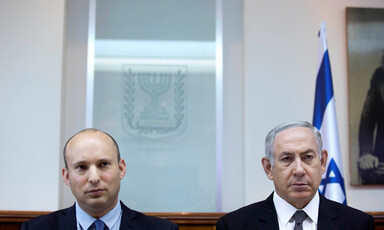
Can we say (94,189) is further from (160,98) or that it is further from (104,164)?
(160,98)

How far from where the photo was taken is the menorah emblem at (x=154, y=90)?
5152 millimetres

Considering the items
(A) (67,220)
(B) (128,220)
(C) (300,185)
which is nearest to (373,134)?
(C) (300,185)

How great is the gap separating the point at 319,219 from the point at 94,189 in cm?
121

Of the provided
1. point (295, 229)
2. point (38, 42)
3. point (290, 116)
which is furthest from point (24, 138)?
point (295, 229)

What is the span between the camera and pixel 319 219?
8.55ft

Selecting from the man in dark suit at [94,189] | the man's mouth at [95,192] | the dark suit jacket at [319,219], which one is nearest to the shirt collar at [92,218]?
the man in dark suit at [94,189]

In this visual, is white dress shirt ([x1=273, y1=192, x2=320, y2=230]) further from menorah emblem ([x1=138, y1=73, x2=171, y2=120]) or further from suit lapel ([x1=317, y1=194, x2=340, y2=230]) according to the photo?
menorah emblem ([x1=138, y1=73, x2=171, y2=120])

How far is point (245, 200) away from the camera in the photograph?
16.2 feet

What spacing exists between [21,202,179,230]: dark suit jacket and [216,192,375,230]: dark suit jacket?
1.21ft

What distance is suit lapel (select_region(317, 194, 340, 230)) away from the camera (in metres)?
2.57

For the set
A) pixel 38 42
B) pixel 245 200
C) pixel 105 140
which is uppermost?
pixel 38 42

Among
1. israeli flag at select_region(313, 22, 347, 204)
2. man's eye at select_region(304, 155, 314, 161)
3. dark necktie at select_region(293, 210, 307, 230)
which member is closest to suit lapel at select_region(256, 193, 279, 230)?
dark necktie at select_region(293, 210, 307, 230)

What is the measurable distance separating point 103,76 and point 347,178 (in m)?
2.80

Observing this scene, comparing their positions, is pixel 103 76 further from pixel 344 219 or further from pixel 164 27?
pixel 344 219
